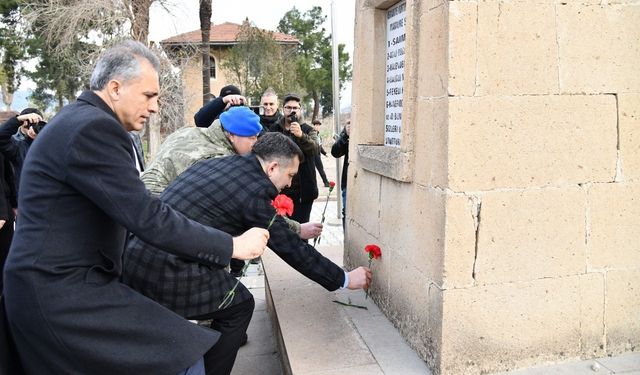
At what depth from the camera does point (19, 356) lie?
1979mm

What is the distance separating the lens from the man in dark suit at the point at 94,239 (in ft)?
5.84

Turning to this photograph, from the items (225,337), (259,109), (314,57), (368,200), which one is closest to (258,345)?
(225,337)

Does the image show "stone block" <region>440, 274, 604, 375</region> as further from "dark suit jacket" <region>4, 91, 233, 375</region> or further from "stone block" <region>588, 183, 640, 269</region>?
"dark suit jacket" <region>4, 91, 233, 375</region>

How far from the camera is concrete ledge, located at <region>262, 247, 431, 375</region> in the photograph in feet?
9.20

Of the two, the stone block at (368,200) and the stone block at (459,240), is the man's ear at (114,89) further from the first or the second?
the stone block at (368,200)

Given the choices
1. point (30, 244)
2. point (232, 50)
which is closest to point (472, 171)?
point (30, 244)

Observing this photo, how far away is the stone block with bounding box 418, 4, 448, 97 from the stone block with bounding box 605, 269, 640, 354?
1.38 metres

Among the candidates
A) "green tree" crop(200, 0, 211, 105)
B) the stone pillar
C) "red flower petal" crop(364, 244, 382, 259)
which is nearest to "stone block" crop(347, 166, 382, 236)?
"red flower petal" crop(364, 244, 382, 259)

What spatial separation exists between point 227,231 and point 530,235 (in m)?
1.63

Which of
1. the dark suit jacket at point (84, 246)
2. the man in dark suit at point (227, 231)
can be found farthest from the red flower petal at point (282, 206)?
the dark suit jacket at point (84, 246)

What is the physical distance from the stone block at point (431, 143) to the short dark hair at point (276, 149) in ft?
2.36

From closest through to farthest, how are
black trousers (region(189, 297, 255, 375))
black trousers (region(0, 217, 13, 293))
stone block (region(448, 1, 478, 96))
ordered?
1. stone block (region(448, 1, 478, 96))
2. black trousers (region(189, 297, 255, 375))
3. black trousers (region(0, 217, 13, 293))

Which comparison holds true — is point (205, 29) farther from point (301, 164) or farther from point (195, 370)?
point (195, 370)

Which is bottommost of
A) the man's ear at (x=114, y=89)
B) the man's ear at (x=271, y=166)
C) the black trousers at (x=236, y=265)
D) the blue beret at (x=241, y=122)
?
the black trousers at (x=236, y=265)
